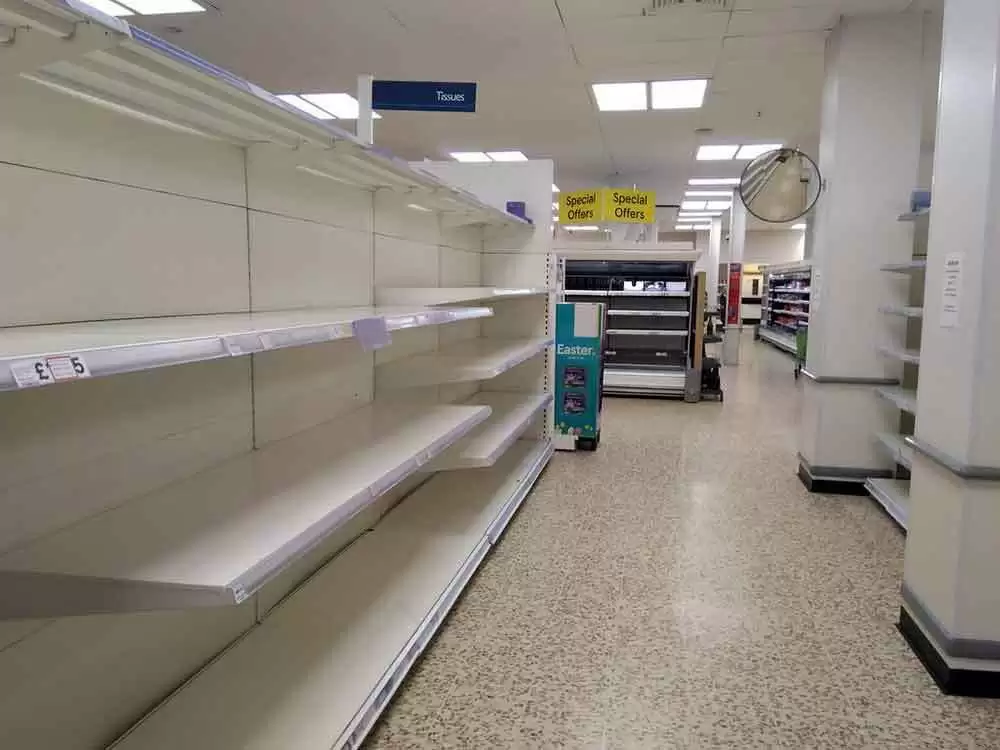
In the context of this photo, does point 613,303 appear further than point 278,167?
Yes

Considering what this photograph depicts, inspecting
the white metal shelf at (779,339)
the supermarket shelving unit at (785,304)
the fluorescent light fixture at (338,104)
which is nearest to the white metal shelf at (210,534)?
the fluorescent light fixture at (338,104)

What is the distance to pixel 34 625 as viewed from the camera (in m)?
1.49

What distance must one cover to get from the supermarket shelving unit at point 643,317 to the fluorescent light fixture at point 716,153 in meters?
2.06

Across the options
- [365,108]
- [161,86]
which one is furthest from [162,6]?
[161,86]

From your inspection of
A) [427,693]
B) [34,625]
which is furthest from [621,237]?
[34,625]

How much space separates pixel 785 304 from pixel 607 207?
8.21m

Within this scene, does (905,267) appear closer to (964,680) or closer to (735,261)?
(964,680)

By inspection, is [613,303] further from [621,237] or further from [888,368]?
[888,368]

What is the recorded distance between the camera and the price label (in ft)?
2.83

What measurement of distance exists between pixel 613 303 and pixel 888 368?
4.52m

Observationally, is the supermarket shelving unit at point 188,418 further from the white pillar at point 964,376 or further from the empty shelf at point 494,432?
the white pillar at point 964,376

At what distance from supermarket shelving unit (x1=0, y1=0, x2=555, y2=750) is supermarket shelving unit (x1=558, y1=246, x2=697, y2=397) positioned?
575 centimetres

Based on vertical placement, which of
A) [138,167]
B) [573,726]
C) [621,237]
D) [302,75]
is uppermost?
[302,75]

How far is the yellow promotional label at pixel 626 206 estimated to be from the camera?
9.71m
